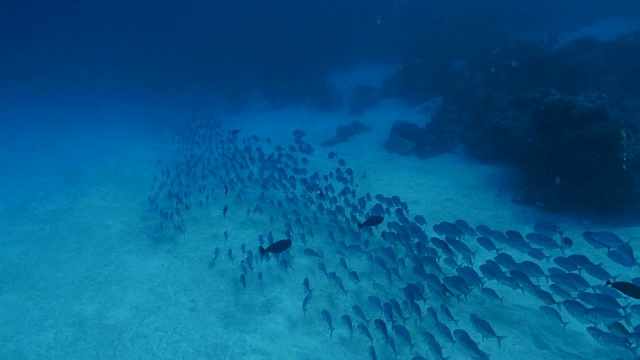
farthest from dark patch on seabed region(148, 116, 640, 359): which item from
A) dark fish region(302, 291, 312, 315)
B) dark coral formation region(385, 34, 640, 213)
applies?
dark coral formation region(385, 34, 640, 213)

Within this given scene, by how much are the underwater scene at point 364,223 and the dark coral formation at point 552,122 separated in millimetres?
78

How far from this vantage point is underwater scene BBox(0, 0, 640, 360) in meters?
6.55

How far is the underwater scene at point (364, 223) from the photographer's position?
6.55 meters

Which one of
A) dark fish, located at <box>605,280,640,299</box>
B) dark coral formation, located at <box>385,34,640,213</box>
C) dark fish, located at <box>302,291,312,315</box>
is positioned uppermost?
dark coral formation, located at <box>385,34,640,213</box>

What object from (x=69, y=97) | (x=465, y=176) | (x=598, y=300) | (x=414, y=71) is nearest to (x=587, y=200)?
(x=465, y=176)

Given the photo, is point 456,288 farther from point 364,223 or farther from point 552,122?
point 552,122

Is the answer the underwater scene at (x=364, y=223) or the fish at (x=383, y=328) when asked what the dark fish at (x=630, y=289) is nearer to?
the underwater scene at (x=364, y=223)

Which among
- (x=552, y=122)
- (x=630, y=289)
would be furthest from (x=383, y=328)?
(x=552, y=122)

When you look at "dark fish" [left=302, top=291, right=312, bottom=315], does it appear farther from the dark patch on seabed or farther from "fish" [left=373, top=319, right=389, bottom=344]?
"fish" [left=373, top=319, right=389, bottom=344]

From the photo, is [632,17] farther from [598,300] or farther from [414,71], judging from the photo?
[598,300]

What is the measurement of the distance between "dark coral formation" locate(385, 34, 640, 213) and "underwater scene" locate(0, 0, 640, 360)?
78mm

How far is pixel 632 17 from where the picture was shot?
139 feet

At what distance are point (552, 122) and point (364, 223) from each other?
796 cm

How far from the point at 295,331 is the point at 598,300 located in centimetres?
552
